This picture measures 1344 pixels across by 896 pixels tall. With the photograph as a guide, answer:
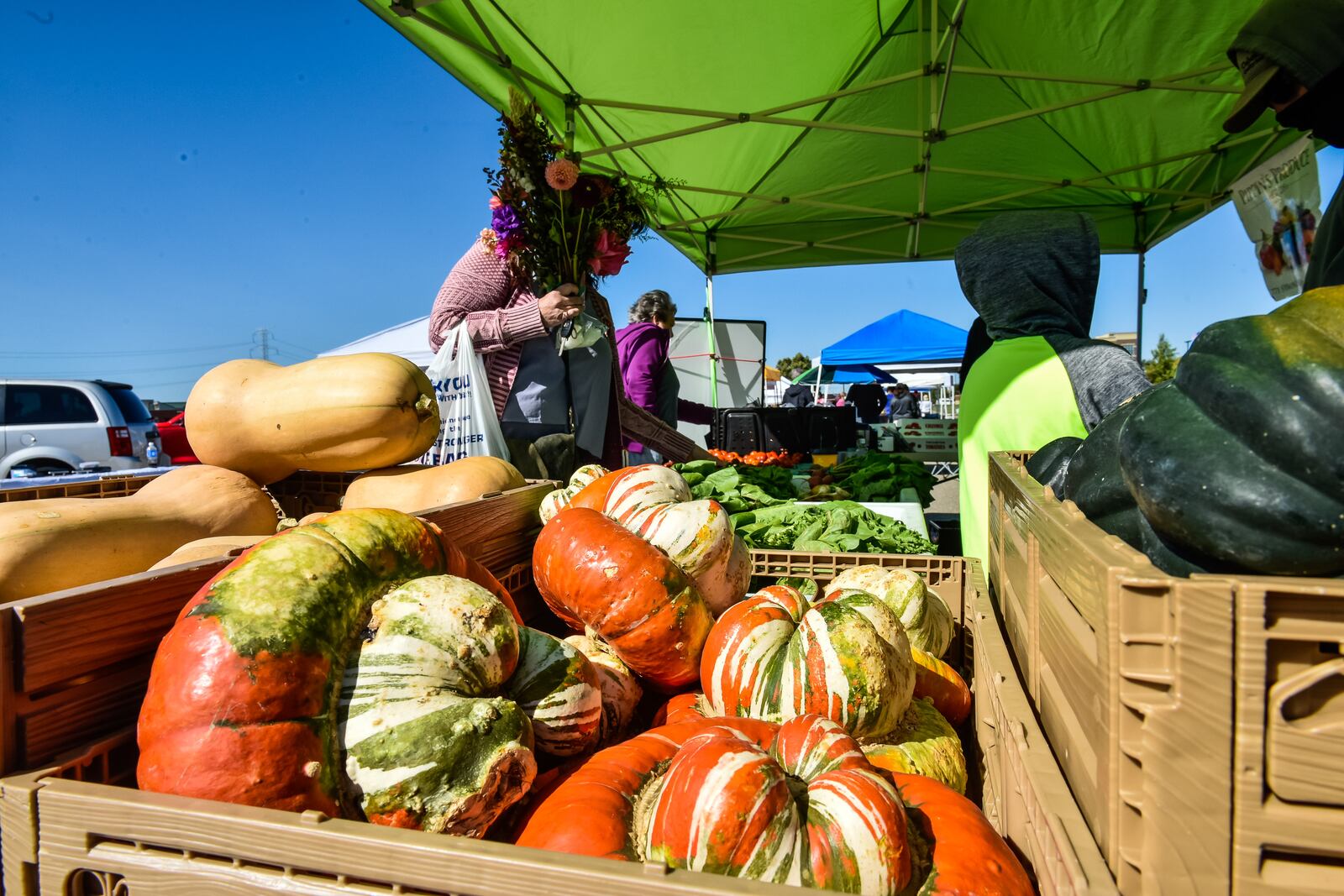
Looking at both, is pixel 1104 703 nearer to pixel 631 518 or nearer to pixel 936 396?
pixel 631 518

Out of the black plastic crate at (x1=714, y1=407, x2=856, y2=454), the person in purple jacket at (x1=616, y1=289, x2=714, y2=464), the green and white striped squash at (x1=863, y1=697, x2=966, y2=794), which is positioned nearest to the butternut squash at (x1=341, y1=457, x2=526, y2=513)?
the green and white striped squash at (x1=863, y1=697, x2=966, y2=794)

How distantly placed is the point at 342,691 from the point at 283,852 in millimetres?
227

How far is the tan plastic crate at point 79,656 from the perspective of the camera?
865 millimetres

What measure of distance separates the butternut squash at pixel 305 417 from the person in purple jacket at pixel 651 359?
9.65ft

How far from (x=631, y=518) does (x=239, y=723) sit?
993 mm

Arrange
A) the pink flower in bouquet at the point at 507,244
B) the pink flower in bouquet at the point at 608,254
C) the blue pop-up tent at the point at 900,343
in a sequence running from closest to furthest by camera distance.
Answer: the pink flower in bouquet at the point at 507,244 < the pink flower in bouquet at the point at 608,254 < the blue pop-up tent at the point at 900,343

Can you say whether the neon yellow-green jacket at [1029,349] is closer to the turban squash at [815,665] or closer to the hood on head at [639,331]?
the turban squash at [815,665]

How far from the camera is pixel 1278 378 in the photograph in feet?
2.33

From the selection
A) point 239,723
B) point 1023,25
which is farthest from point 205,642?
point 1023,25

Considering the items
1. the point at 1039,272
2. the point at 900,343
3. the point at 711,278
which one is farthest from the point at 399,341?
the point at 1039,272

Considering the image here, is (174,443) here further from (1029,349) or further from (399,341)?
(1029,349)

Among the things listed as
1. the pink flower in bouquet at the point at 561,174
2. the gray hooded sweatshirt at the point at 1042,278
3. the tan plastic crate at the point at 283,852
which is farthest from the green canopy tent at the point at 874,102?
the tan plastic crate at the point at 283,852

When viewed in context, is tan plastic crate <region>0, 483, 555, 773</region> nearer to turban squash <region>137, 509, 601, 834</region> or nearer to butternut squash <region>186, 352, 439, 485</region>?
turban squash <region>137, 509, 601, 834</region>

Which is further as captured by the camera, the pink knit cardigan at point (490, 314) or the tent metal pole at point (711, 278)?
the tent metal pole at point (711, 278)
